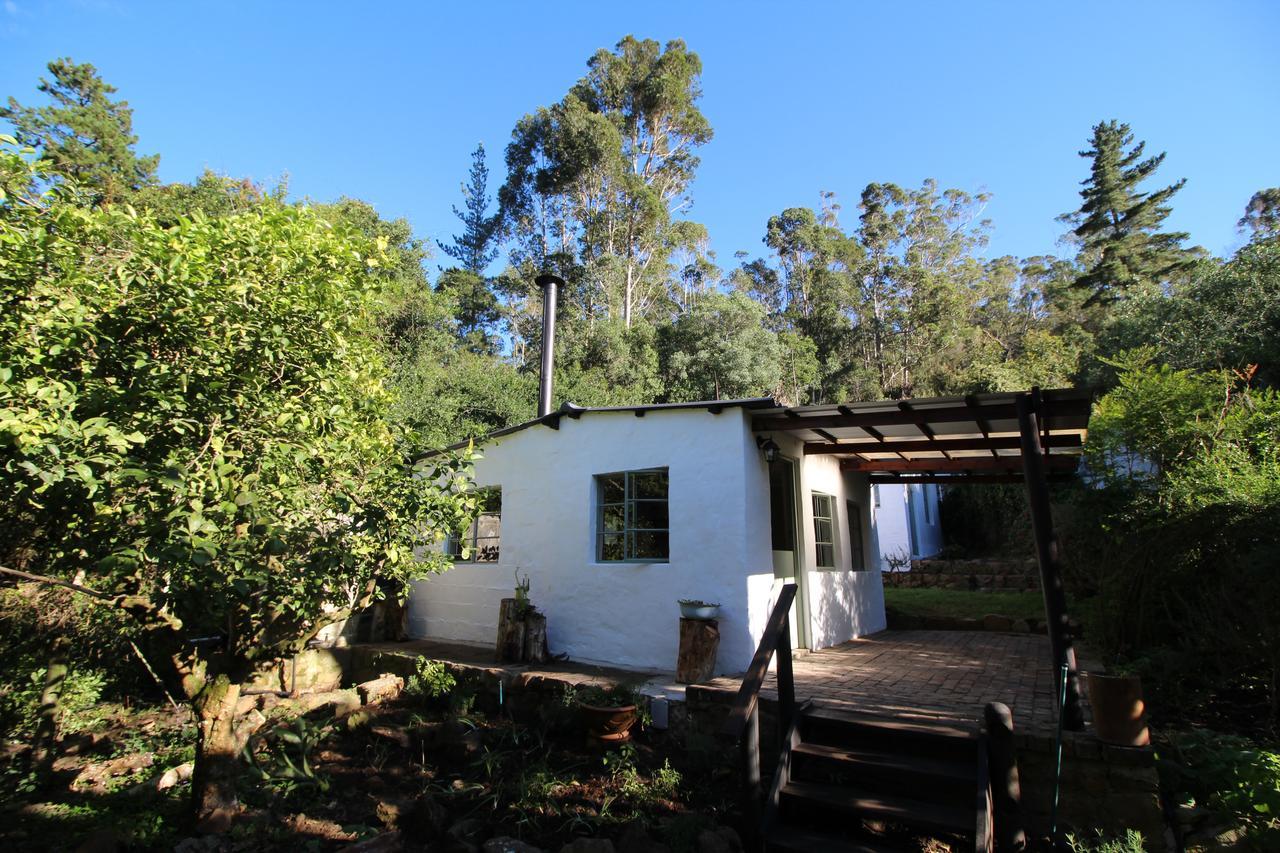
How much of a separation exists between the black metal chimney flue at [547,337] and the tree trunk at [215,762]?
613 centimetres

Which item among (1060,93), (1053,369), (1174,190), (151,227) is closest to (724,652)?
(151,227)

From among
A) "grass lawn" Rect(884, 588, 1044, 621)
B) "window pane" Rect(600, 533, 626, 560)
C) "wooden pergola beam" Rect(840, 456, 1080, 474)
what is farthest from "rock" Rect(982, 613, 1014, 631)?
"window pane" Rect(600, 533, 626, 560)

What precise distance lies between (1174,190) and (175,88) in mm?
39100

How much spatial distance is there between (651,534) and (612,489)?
0.84 meters


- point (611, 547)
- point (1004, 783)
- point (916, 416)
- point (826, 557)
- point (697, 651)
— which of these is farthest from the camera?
point (826, 557)

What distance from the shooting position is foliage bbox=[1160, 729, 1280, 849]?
321 centimetres

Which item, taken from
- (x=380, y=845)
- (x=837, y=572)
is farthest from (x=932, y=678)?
(x=380, y=845)

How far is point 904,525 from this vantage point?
17750mm

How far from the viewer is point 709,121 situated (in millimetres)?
29672

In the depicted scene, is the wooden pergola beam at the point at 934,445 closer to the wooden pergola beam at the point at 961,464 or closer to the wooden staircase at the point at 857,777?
the wooden pergola beam at the point at 961,464

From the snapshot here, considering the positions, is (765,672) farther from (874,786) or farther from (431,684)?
(431,684)

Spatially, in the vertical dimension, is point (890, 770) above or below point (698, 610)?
below

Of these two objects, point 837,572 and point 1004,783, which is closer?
point 1004,783

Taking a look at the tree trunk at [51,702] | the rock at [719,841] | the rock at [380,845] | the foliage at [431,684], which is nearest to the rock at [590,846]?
the rock at [719,841]
